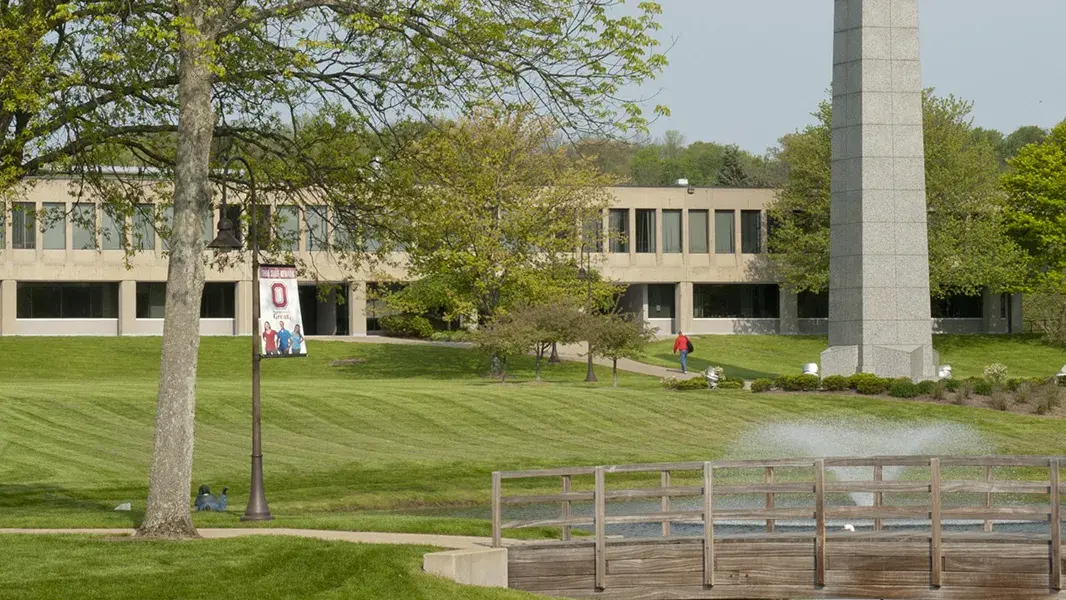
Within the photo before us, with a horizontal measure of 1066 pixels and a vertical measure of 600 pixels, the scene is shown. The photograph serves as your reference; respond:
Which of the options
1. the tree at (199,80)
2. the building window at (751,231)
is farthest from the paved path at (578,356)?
the tree at (199,80)

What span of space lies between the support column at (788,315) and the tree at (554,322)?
123ft

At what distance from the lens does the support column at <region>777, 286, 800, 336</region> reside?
92.7 meters

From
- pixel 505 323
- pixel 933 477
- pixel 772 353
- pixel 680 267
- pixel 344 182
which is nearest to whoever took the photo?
pixel 933 477

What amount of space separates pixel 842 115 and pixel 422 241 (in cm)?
2513

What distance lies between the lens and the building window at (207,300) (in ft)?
282

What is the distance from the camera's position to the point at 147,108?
81.0 ft

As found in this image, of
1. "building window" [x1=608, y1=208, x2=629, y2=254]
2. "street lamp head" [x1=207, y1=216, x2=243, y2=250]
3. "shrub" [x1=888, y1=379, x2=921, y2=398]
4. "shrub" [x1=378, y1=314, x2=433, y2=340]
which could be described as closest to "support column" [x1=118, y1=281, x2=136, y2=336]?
"shrub" [x1=378, y1=314, x2=433, y2=340]

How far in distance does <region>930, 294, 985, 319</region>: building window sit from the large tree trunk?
78.7 metres

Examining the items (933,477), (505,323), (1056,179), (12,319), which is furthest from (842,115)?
(12,319)

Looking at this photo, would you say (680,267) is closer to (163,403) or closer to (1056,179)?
(1056,179)

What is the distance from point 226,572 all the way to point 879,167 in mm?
33396

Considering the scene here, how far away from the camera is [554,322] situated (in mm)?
56500

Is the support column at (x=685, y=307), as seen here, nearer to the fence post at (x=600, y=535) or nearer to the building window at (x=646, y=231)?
the building window at (x=646, y=231)

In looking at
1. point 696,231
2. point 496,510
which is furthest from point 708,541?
point 696,231
